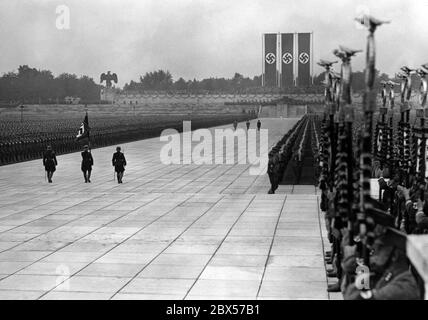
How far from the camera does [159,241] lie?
37.4 ft

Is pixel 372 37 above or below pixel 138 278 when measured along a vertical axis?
above

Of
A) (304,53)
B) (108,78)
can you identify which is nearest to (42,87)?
(108,78)

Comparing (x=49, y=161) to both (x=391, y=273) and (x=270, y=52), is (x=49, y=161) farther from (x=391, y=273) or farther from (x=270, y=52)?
(x=270, y=52)

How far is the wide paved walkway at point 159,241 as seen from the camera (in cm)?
845

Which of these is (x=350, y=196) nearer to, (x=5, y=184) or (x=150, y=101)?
(x=5, y=184)

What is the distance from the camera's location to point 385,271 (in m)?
4.90

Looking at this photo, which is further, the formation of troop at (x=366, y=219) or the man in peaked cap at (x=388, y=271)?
the formation of troop at (x=366, y=219)

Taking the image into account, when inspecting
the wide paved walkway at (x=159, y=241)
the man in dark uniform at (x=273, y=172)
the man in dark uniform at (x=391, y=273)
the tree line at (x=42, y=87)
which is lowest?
the wide paved walkway at (x=159, y=241)

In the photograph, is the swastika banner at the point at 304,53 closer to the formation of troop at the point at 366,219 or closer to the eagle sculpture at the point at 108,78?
the formation of troop at the point at 366,219

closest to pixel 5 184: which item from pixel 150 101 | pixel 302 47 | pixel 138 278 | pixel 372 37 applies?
pixel 138 278

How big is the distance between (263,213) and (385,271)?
951 cm

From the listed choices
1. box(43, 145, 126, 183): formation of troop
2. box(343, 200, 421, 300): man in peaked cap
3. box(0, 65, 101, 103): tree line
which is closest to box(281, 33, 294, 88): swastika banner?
box(43, 145, 126, 183): formation of troop

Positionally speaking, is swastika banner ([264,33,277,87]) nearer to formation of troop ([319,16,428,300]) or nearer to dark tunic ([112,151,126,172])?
dark tunic ([112,151,126,172])

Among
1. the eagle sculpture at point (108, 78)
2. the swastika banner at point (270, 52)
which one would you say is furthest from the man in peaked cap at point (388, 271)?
the eagle sculpture at point (108, 78)
